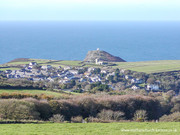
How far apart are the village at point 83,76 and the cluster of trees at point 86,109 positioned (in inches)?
681

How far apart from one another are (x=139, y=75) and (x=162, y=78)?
148 inches

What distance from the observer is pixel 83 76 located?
51031 mm

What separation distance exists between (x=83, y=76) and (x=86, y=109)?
2888 cm

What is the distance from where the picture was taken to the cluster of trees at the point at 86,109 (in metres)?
16.7

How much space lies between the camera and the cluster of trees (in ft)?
54.9

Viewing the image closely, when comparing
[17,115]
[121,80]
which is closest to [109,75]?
[121,80]

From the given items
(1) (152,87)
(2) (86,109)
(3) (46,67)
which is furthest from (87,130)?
(3) (46,67)

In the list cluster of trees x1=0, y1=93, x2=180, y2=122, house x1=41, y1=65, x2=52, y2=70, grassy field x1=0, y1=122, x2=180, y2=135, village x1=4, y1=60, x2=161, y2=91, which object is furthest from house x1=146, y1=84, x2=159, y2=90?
grassy field x1=0, y1=122, x2=180, y2=135

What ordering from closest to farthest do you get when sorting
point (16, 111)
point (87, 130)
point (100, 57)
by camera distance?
point (87, 130), point (16, 111), point (100, 57)

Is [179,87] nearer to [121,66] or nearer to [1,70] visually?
[121,66]

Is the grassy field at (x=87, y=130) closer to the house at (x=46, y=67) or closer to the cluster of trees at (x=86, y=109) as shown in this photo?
the cluster of trees at (x=86, y=109)

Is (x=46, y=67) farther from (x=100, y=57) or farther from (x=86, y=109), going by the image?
(x=86, y=109)

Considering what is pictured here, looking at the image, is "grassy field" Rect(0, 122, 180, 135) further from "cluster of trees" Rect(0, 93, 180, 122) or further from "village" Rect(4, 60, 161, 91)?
"village" Rect(4, 60, 161, 91)

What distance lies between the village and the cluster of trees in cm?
1729
